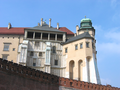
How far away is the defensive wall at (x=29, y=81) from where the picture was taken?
22766 mm

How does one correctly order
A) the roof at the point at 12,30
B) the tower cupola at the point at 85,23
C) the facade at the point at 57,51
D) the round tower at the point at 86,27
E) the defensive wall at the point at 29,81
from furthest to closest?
the roof at the point at 12,30
the tower cupola at the point at 85,23
the round tower at the point at 86,27
the facade at the point at 57,51
the defensive wall at the point at 29,81

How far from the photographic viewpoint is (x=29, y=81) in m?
26.0

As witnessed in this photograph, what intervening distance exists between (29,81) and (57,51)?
68.6 feet

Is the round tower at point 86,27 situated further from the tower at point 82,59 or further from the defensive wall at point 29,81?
the defensive wall at point 29,81

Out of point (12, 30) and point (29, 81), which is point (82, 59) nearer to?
point (29, 81)

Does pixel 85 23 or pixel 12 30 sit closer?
pixel 85 23

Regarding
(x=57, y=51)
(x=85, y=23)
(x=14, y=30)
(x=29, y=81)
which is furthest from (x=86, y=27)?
(x=29, y=81)

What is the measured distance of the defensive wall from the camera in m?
22.8

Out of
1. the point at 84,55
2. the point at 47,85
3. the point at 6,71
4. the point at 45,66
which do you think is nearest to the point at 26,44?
the point at 45,66

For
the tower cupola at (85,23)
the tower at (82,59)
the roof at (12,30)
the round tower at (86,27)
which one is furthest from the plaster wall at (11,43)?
the tower cupola at (85,23)

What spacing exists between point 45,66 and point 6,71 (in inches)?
785

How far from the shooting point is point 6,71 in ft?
75.5

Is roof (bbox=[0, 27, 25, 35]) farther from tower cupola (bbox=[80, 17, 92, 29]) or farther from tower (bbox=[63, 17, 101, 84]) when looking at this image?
tower cupola (bbox=[80, 17, 92, 29])

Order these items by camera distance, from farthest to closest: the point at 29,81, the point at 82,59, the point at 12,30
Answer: the point at 12,30, the point at 82,59, the point at 29,81
